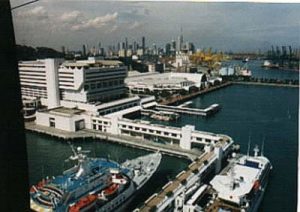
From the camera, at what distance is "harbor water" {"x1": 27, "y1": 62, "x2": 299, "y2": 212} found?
3.36 meters

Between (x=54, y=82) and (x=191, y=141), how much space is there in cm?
230

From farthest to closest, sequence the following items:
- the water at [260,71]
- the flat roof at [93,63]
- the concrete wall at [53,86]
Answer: the water at [260,71] → the flat roof at [93,63] → the concrete wall at [53,86]

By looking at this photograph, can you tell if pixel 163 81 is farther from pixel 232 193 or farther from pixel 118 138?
pixel 232 193

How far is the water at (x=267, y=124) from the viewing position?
341cm

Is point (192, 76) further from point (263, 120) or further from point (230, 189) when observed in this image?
point (230, 189)

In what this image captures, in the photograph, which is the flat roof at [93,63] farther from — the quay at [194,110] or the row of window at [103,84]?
the quay at [194,110]

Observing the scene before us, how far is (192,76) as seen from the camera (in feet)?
30.4

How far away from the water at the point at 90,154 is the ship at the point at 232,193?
0.56 metres

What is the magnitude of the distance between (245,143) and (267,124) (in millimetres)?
940

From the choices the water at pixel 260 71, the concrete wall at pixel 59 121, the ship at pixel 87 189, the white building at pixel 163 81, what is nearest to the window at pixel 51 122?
the concrete wall at pixel 59 121

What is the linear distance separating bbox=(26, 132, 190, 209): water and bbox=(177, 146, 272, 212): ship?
1.83ft

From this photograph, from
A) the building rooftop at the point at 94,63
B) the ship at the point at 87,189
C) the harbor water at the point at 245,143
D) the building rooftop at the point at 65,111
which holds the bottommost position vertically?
the harbor water at the point at 245,143

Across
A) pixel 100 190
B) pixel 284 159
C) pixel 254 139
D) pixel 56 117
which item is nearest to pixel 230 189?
pixel 100 190

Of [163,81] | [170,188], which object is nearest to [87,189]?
[170,188]
